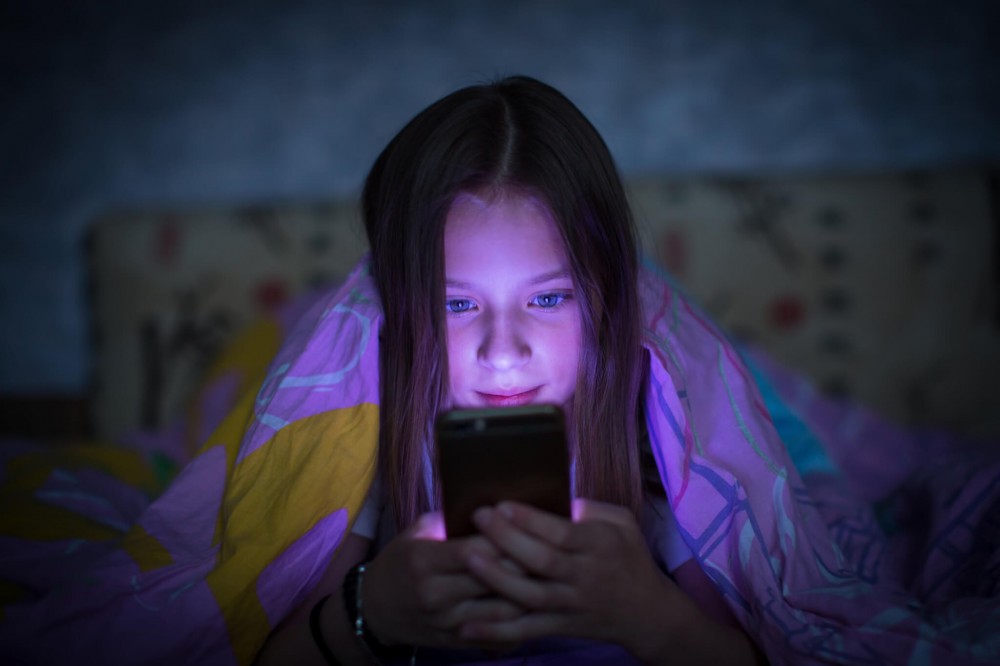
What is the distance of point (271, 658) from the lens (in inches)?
23.7

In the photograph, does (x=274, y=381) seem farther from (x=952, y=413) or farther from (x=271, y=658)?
(x=952, y=413)

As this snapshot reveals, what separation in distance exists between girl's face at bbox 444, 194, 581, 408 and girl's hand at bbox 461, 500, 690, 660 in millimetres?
145

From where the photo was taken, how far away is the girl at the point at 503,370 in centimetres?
53

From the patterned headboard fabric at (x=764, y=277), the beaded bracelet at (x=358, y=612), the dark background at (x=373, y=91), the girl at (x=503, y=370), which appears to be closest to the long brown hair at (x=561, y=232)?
the girl at (x=503, y=370)

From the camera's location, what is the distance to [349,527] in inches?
25.2

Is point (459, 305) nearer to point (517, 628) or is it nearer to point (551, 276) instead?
point (551, 276)

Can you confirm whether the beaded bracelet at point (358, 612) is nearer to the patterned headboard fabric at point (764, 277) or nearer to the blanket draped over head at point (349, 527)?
the blanket draped over head at point (349, 527)

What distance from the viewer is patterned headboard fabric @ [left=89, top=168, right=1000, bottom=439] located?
1.29 metres

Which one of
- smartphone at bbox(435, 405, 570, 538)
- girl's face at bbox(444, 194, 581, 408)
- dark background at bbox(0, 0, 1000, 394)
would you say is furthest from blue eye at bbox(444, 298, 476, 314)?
dark background at bbox(0, 0, 1000, 394)

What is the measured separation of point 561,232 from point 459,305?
115 millimetres

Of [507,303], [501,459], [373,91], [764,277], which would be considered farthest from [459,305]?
[373,91]

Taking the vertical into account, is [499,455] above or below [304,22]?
below

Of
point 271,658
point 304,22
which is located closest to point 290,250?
point 304,22

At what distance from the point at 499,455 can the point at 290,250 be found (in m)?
1.02
